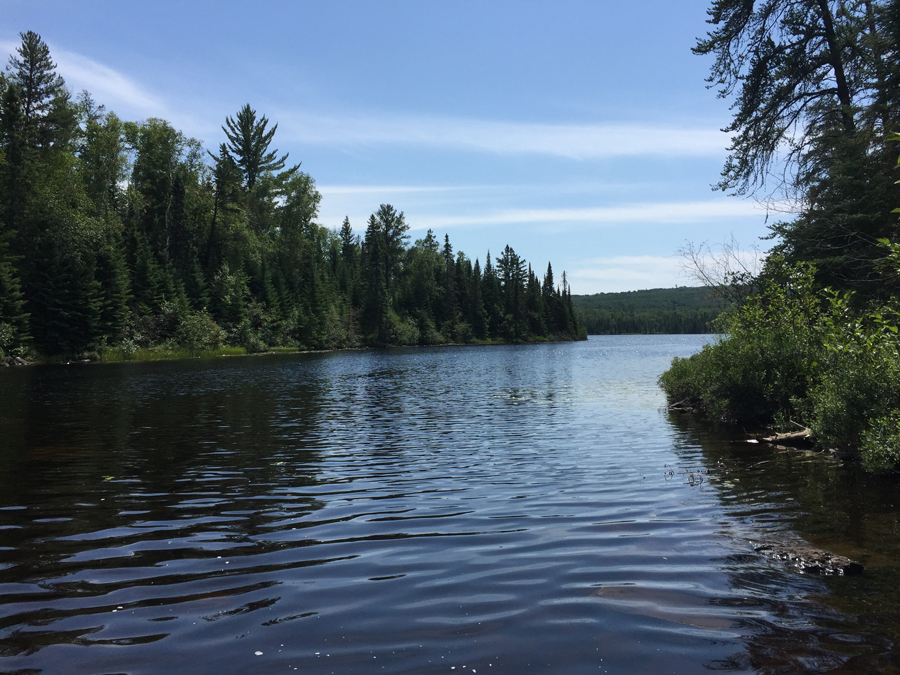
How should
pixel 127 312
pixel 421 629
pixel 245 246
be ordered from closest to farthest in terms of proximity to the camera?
1. pixel 421 629
2. pixel 127 312
3. pixel 245 246

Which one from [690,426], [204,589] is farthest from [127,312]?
[204,589]

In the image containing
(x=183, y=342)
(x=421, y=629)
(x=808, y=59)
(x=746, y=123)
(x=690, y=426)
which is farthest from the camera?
(x=183, y=342)

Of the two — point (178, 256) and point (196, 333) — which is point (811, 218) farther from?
point (178, 256)

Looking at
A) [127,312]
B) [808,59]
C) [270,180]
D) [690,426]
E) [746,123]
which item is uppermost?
[270,180]

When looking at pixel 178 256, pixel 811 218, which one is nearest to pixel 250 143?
pixel 178 256

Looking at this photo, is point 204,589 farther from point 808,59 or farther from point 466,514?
point 808,59

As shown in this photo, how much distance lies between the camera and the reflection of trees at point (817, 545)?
4.73 m

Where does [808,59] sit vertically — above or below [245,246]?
below

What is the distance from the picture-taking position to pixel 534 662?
4.55 meters

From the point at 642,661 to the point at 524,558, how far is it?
2501 mm

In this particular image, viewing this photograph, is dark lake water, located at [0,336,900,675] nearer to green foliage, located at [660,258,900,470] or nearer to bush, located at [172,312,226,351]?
green foliage, located at [660,258,900,470]

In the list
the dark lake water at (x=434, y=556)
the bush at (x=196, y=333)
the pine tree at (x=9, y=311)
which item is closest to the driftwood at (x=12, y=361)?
the pine tree at (x=9, y=311)

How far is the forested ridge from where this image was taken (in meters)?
55.7

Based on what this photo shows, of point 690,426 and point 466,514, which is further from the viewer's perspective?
point 690,426
